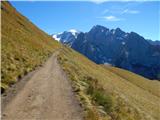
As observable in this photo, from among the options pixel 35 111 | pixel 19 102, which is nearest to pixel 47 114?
pixel 35 111

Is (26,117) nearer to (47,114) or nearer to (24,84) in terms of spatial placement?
(47,114)

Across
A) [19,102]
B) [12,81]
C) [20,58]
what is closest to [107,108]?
[19,102]

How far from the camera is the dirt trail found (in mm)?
20562

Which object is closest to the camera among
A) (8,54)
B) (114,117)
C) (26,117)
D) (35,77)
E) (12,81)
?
(26,117)

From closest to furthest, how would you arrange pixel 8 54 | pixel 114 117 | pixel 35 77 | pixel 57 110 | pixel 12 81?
pixel 57 110 → pixel 114 117 → pixel 12 81 → pixel 35 77 → pixel 8 54

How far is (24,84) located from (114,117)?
28.9ft

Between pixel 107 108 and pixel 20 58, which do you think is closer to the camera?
pixel 107 108

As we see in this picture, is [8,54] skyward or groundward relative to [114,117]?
skyward

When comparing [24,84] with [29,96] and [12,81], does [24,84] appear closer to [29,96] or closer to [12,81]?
[12,81]

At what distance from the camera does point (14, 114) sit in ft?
67.4

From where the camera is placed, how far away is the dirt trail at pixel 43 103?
67.5 ft

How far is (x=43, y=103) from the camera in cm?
2325

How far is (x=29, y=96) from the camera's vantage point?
81.5ft

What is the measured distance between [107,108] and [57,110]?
473cm
